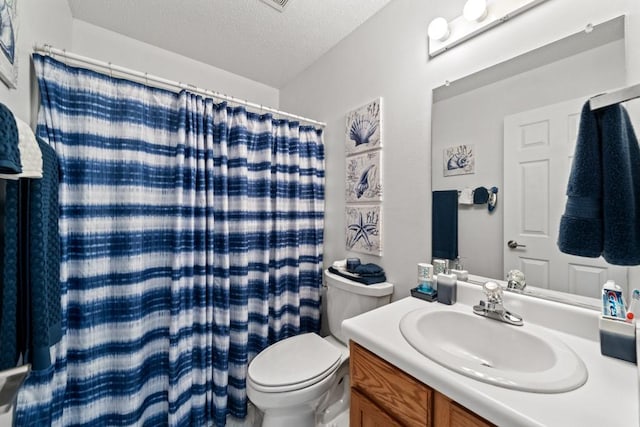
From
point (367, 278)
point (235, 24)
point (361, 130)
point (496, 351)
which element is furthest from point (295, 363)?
point (235, 24)

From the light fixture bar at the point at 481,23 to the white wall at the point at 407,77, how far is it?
0.08ft

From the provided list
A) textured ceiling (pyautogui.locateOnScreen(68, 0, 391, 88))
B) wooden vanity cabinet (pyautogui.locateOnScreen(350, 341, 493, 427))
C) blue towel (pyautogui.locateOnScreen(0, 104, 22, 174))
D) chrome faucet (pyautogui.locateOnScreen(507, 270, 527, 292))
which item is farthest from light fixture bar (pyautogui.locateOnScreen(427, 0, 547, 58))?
blue towel (pyautogui.locateOnScreen(0, 104, 22, 174))

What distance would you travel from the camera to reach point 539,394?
54 centimetres

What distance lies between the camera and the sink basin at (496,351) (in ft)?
1.90

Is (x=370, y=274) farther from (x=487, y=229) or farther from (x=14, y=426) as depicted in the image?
(x=14, y=426)

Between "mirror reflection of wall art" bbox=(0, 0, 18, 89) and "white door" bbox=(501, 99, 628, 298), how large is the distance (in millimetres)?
1599

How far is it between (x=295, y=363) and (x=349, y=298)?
1.39ft

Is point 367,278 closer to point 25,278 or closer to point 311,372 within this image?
point 311,372

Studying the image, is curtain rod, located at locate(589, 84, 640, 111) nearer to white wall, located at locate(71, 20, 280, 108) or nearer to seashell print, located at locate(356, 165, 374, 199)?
seashell print, located at locate(356, 165, 374, 199)

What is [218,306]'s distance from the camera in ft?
4.66

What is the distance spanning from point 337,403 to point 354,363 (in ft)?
1.90

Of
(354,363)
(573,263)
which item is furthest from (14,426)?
(573,263)

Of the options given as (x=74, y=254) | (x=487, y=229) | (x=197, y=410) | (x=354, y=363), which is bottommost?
(x=197, y=410)

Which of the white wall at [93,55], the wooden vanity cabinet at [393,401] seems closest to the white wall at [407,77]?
the wooden vanity cabinet at [393,401]
